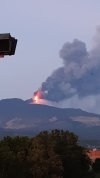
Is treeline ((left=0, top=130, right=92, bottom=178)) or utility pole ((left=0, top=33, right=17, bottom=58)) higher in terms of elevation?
treeline ((left=0, top=130, right=92, bottom=178))

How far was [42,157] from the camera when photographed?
→ 99.4 meters

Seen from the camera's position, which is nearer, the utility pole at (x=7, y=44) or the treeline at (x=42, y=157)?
the utility pole at (x=7, y=44)

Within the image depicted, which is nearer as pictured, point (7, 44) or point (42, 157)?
point (7, 44)

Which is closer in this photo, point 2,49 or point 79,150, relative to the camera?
point 2,49

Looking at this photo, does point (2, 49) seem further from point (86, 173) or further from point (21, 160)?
point (86, 173)

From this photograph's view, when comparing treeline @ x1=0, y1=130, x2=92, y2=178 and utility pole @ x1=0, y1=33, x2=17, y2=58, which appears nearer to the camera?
utility pole @ x1=0, y1=33, x2=17, y2=58

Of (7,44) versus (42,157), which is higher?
(42,157)

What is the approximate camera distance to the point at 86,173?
12631 centimetres

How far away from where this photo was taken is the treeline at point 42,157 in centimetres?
8531

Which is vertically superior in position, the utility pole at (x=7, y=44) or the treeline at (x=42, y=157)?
the treeline at (x=42, y=157)

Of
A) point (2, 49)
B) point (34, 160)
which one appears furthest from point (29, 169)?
point (2, 49)

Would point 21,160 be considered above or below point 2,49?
above

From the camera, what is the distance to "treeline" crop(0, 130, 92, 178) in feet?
280

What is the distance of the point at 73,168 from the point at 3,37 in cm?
11151
